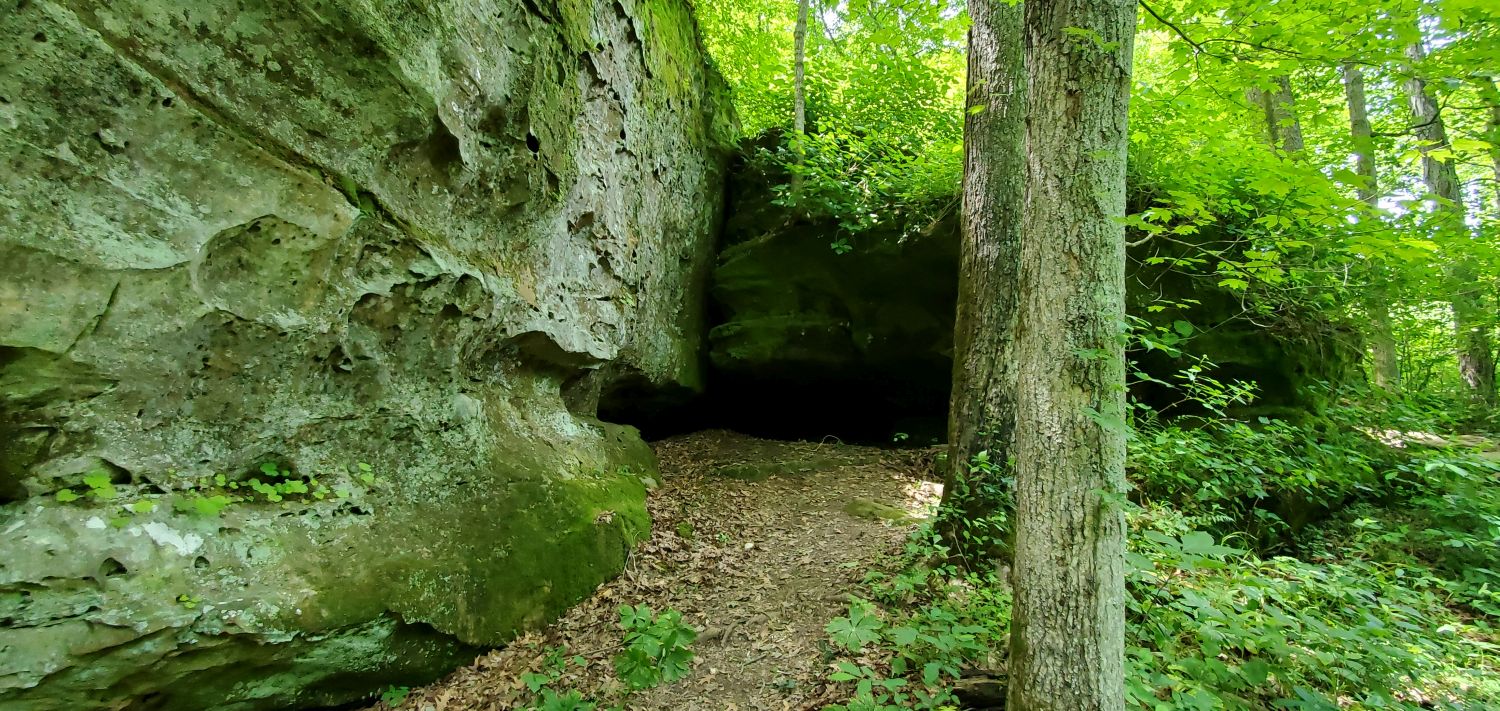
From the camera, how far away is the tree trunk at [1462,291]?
Answer: 6707 mm

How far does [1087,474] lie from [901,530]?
3544mm

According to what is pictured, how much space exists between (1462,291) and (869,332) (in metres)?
7.03

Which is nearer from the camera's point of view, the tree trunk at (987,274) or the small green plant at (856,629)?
the small green plant at (856,629)

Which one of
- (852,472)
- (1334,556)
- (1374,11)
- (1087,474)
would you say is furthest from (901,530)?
(1374,11)

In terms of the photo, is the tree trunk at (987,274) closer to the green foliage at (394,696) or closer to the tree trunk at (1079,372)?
the tree trunk at (1079,372)

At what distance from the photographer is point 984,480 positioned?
466cm

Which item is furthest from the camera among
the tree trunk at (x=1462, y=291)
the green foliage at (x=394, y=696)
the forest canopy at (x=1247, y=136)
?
A: the tree trunk at (x=1462, y=291)

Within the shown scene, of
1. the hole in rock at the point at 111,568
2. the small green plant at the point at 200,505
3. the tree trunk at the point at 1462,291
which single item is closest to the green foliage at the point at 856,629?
the small green plant at the point at 200,505

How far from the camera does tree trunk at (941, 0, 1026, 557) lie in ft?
15.3

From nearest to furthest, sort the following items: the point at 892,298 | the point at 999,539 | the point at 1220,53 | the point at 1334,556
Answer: the point at 1220,53, the point at 999,539, the point at 1334,556, the point at 892,298

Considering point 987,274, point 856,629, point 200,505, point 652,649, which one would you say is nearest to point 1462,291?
point 987,274

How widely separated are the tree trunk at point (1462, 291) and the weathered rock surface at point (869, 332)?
3.85ft

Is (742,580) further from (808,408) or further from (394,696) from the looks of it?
(808,408)

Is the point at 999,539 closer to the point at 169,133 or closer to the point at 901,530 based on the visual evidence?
the point at 901,530
